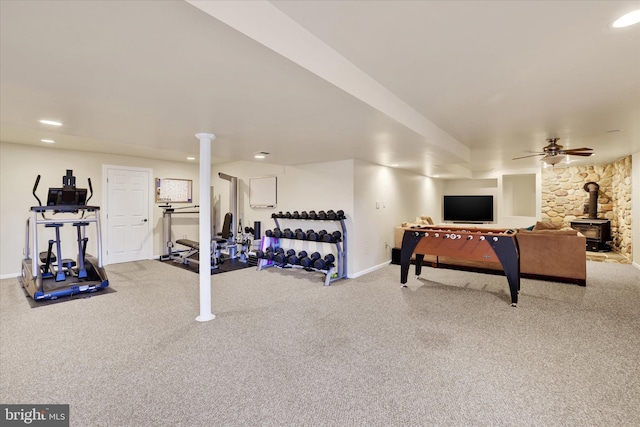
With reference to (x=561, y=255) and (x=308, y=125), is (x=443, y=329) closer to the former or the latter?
(x=308, y=125)

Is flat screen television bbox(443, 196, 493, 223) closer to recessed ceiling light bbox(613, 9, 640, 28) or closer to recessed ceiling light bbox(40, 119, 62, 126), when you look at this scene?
recessed ceiling light bbox(613, 9, 640, 28)

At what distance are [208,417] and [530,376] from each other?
226cm

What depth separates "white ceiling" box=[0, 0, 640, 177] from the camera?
1427mm

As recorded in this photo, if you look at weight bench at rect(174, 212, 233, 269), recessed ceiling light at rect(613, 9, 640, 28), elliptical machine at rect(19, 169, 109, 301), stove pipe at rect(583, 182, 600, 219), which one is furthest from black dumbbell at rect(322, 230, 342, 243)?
stove pipe at rect(583, 182, 600, 219)

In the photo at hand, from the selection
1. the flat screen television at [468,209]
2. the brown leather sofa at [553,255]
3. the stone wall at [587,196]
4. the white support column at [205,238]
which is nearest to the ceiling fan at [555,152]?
the brown leather sofa at [553,255]

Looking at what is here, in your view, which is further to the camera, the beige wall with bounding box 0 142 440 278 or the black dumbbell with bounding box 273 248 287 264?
the black dumbbell with bounding box 273 248 287 264

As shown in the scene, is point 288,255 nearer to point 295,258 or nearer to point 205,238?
point 295,258

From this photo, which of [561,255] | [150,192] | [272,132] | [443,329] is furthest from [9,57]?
[561,255]

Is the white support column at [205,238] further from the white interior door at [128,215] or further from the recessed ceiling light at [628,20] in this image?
the white interior door at [128,215]

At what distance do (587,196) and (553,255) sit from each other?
4551mm

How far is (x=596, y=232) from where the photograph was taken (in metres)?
7.23

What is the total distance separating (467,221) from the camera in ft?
29.7

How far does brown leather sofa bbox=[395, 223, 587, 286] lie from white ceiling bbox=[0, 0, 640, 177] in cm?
194

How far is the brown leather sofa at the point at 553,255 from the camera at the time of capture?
14.8ft
